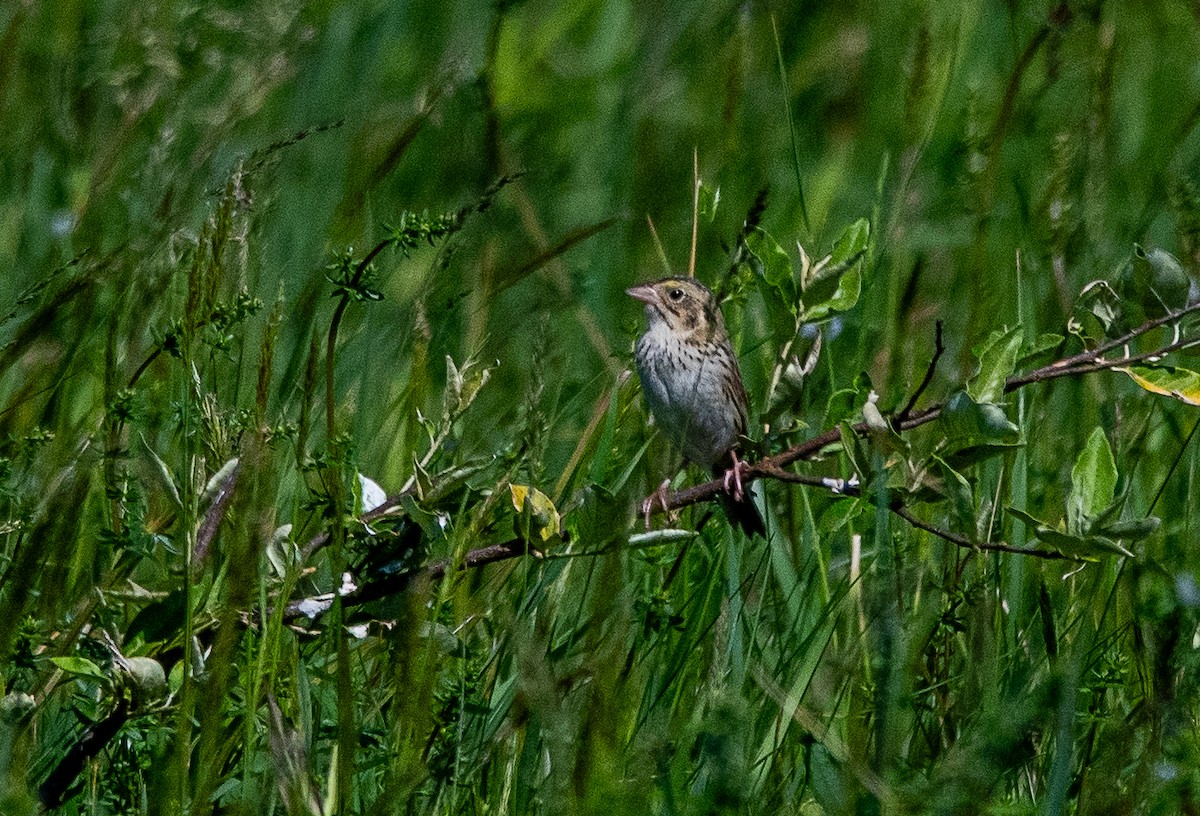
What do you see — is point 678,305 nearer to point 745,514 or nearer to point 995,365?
point 745,514

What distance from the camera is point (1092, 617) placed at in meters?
3.14

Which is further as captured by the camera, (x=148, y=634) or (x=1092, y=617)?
(x=1092, y=617)

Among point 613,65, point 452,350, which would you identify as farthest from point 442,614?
point 613,65

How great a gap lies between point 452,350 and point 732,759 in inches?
108

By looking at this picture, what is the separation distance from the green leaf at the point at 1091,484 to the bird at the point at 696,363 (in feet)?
5.56

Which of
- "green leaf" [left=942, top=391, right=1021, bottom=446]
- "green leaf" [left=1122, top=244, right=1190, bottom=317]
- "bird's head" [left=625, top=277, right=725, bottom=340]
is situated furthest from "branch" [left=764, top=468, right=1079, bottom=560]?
"bird's head" [left=625, top=277, right=725, bottom=340]

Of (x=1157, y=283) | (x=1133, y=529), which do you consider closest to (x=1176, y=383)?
(x=1157, y=283)

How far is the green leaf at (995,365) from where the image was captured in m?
2.44

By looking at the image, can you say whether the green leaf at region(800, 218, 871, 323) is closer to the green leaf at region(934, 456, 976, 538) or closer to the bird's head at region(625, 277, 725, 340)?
the green leaf at region(934, 456, 976, 538)

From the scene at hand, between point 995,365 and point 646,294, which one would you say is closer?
point 995,365

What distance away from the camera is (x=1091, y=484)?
8.25ft

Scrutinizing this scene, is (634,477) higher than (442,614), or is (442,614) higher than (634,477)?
(442,614)

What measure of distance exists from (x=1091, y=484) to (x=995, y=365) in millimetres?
231

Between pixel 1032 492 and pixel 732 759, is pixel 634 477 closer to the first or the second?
pixel 1032 492
